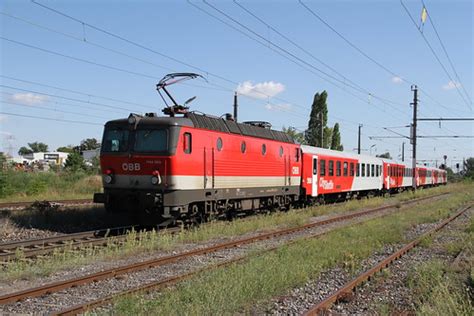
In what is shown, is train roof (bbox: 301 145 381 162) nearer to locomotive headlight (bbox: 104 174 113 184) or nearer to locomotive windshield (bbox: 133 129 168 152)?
locomotive windshield (bbox: 133 129 168 152)

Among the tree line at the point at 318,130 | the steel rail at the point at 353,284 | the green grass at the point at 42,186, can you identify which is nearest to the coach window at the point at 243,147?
the steel rail at the point at 353,284

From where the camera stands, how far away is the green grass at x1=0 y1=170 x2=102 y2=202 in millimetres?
24109

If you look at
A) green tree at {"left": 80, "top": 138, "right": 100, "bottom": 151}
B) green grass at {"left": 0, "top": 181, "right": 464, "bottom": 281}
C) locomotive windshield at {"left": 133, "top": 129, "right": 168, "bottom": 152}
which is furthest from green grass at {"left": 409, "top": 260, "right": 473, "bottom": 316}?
green tree at {"left": 80, "top": 138, "right": 100, "bottom": 151}

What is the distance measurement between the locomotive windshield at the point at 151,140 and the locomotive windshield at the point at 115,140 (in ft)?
1.39

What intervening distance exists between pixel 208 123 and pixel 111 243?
5.26 meters

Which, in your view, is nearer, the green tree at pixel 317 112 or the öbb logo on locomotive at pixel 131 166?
the öbb logo on locomotive at pixel 131 166

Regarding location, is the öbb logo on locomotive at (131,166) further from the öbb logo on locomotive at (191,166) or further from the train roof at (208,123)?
the train roof at (208,123)

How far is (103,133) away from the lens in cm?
1548

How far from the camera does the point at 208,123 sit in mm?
15852

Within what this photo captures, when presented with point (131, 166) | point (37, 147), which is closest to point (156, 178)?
point (131, 166)

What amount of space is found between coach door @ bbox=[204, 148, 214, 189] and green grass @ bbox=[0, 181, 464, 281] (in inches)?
51.6

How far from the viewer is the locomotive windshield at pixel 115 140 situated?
14953 millimetres

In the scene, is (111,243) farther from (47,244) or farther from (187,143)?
(187,143)

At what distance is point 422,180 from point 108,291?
5290 centimetres
